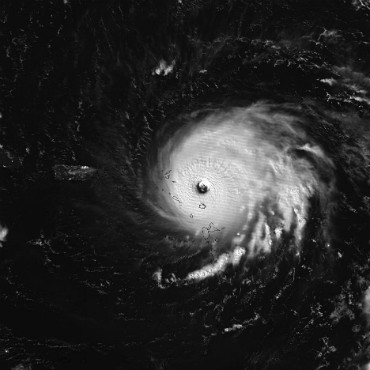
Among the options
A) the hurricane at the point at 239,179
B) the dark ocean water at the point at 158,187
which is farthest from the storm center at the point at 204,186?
the dark ocean water at the point at 158,187

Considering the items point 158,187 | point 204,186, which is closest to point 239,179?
point 204,186

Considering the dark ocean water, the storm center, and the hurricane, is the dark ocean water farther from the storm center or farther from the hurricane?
the storm center

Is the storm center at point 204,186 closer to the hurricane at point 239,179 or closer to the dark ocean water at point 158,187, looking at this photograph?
the hurricane at point 239,179

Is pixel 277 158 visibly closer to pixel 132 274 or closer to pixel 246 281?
pixel 246 281

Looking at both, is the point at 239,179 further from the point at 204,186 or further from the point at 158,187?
the point at 158,187

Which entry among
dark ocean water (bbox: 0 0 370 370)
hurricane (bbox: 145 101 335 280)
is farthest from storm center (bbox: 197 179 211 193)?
dark ocean water (bbox: 0 0 370 370)

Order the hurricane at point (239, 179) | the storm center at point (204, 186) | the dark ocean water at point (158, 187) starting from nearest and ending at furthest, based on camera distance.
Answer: the dark ocean water at point (158, 187) < the hurricane at point (239, 179) < the storm center at point (204, 186)

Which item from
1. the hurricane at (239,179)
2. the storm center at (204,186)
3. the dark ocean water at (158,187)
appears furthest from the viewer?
the storm center at (204,186)

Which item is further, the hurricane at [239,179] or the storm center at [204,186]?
the storm center at [204,186]
